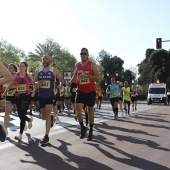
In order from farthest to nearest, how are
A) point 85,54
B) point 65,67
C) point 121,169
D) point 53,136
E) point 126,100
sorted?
point 65,67, point 126,100, point 53,136, point 85,54, point 121,169

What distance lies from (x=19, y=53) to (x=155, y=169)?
7095cm

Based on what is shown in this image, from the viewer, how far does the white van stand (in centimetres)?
3616

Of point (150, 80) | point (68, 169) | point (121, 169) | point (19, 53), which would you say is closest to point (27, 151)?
point (68, 169)

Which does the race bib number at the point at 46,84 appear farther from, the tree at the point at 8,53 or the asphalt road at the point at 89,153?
the tree at the point at 8,53

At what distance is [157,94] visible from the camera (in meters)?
36.6

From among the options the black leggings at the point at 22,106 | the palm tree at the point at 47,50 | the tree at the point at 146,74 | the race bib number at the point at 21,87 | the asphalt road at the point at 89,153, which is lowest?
the asphalt road at the point at 89,153

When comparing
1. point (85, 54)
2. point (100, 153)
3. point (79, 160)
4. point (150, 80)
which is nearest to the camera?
point (79, 160)

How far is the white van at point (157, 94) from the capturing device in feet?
119

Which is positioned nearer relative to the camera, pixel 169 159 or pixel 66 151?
pixel 169 159

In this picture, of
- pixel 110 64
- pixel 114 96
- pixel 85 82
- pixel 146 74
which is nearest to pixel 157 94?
pixel 114 96

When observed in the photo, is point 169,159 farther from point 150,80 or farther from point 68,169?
point 150,80

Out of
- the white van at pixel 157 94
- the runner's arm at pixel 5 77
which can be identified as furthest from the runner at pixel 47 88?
the white van at pixel 157 94

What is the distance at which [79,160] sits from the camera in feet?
18.9

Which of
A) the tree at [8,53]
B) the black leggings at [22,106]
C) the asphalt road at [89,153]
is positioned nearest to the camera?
the asphalt road at [89,153]
